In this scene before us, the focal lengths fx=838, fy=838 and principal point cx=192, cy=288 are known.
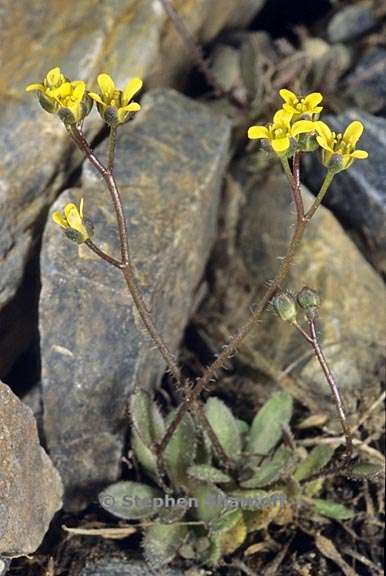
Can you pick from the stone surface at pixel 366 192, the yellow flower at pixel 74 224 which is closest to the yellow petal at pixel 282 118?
the yellow flower at pixel 74 224

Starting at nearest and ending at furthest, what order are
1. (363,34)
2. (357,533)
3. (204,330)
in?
(357,533) < (204,330) < (363,34)

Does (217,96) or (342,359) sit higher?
(217,96)

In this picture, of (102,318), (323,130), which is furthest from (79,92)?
(102,318)

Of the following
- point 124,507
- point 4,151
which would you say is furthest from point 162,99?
point 124,507

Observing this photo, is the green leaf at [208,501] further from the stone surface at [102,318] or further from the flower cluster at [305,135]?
the flower cluster at [305,135]

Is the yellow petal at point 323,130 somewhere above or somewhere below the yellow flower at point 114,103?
below

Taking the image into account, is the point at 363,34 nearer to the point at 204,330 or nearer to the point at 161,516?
the point at 204,330
